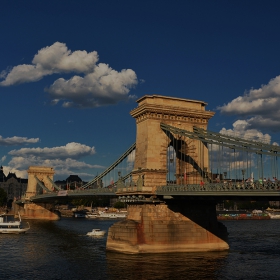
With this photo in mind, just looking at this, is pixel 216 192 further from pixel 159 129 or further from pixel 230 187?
pixel 159 129

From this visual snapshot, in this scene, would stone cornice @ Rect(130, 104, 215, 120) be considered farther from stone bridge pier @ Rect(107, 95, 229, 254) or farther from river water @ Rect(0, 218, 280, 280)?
river water @ Rect(0, 218, 280, 280)

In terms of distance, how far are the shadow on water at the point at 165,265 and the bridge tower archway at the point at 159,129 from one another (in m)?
8.86

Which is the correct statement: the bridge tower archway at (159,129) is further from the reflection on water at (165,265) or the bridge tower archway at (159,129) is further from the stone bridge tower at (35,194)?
the stone bridge tower at (35,194)

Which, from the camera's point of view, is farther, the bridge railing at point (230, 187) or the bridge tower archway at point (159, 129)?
the bridge tower archway at point (159, 129)

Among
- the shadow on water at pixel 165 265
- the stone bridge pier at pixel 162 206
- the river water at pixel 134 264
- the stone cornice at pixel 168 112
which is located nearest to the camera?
the shadow on water at pixel 165 265

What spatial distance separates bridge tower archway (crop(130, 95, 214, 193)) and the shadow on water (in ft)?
29.1

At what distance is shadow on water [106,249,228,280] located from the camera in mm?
40719

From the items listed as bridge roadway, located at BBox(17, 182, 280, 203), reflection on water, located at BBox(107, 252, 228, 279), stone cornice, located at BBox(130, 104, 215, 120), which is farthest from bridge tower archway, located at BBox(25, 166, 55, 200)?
reflection on water, located at BBox(107, 252, 228, 279)

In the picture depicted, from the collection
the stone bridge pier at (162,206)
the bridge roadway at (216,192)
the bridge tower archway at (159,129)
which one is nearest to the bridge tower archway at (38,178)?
the bridge tower archway at (159,129)

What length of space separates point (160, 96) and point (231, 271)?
939 inches

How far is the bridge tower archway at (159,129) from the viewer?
183 ft

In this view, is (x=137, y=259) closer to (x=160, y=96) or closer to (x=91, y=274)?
(x=91, y=274)

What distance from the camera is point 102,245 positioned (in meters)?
63.6

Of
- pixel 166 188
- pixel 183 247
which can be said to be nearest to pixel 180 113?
pixel 166 188
